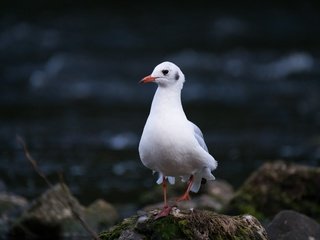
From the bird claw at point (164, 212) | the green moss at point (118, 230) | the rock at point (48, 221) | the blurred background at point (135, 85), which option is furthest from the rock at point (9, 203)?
the bird claw at point (164, 212)

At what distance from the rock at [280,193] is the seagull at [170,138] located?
2662 millimetres

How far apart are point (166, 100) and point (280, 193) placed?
3.07 metres

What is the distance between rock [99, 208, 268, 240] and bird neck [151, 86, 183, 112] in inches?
27.0

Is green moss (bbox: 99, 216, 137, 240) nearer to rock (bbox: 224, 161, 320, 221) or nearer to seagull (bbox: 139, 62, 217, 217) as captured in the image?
seagull (bbox: 139, 62, 217, 217)

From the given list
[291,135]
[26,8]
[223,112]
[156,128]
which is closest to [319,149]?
[291,135]

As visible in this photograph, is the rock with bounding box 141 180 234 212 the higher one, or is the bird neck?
the bird neck

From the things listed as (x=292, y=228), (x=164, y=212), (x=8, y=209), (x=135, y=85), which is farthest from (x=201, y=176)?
(x=135, y=85)

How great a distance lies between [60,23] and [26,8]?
163cm

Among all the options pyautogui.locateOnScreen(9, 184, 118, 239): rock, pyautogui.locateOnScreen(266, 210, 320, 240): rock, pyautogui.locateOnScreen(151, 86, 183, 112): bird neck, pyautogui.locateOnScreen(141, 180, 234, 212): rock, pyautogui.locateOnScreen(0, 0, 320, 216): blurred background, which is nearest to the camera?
pyautogui.locateOnScreen(151, 86, 183, 112): bird neck

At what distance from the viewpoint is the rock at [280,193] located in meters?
7.77

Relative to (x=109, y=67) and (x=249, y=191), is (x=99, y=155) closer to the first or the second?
(x=249, y=191)

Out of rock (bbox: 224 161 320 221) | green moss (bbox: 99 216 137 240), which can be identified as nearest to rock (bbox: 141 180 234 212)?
rock (bbox: 224 161 320 221)

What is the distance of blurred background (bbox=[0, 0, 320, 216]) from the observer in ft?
37.7

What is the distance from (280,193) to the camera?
781 cm
